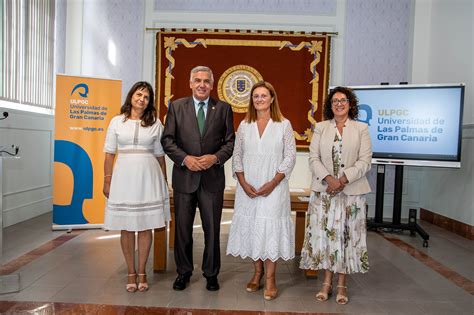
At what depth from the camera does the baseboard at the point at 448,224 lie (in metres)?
4.83

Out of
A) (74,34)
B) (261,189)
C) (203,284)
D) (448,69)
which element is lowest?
(203,284)

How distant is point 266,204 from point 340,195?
511 millimetres

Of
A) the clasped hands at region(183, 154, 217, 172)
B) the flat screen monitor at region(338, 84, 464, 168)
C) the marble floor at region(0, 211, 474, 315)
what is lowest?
the marble floor at region(0, 211, 474, 315)

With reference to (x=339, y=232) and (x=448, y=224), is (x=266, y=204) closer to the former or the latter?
(x=339, y=232)

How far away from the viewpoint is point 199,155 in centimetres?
274

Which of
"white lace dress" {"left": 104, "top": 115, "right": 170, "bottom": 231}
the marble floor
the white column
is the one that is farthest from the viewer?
the white column

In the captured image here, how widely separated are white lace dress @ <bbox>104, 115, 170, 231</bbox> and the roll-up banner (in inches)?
81.7

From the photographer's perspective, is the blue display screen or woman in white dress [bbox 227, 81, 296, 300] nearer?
woman in white dress [bbox 227, 81, 296, 300]

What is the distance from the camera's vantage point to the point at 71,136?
4.60 metres

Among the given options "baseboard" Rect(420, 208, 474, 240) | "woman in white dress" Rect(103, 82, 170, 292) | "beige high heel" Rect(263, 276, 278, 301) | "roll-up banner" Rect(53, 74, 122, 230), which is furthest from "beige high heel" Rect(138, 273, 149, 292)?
"baseboard" Rect(420, 208, 474, 240)

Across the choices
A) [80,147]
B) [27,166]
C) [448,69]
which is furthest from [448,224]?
[27,166]

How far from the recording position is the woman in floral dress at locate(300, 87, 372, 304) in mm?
2670

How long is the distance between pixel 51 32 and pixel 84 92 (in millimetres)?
1790

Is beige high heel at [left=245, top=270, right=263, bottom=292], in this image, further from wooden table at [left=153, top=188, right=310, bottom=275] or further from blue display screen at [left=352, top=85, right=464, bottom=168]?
blue display screen at [left=352, top=85, right=464, bottom=168]
